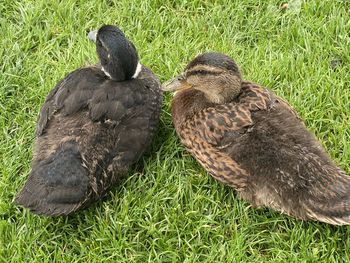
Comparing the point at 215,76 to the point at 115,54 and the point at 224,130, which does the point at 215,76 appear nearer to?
the point at 224,130

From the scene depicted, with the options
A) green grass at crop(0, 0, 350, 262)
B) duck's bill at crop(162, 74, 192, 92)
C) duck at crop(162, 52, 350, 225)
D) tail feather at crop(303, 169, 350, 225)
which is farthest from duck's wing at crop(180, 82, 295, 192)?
tail feather at crop(303, 169, 350, 225)

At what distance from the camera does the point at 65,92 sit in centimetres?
482

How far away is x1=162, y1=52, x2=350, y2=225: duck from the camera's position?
14.0 feet

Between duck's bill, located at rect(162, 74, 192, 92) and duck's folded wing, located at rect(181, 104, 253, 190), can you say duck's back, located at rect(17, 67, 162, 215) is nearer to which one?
duck's bill, located at rect(162, 74, 192, 92)

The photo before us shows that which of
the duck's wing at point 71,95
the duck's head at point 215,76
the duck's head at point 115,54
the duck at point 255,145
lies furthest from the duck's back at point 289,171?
the duck's wing at point 71,95

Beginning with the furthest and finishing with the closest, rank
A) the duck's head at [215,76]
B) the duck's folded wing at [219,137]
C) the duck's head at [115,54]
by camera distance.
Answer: the duck's head at [115,54]
the duck's head at [215,76]
the duck's folded wing at [219,137]

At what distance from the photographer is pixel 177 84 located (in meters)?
4.99

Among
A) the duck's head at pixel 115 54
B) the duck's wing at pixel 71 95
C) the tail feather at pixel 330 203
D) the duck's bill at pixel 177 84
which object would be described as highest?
the duck's head at pixel 115 54

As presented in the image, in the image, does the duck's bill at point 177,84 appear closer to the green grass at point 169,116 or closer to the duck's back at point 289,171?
the green grass at point 169,116

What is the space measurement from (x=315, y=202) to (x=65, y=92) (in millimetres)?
2105

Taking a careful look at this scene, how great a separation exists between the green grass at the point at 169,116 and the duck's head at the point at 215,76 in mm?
569

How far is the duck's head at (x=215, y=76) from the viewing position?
467 centimetres

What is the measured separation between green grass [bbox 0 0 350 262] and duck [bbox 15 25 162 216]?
0.78 feet

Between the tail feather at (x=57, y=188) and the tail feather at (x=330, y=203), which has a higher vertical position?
the tail feather at (x=57, y=188)
